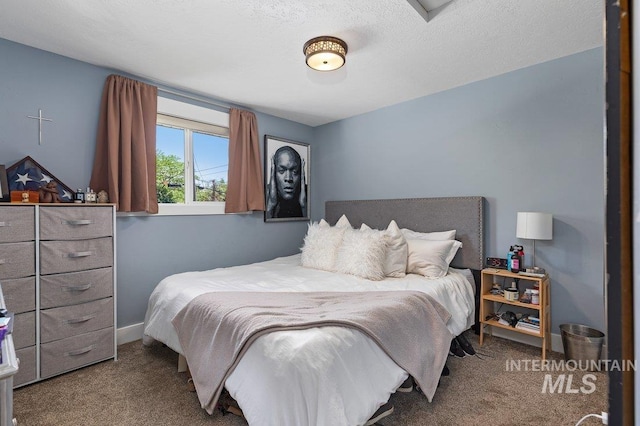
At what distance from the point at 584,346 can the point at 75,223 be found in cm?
391

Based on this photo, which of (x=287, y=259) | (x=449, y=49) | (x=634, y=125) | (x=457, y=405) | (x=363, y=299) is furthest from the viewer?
(x=287, y=259)

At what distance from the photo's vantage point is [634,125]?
443 millimetres

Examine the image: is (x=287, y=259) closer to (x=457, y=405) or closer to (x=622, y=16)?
(x=457, y=405)

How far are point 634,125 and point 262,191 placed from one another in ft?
12.0

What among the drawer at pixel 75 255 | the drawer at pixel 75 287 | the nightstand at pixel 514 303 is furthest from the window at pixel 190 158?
the nightstand at pixel 514 303

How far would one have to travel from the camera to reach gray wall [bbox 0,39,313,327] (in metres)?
2.37

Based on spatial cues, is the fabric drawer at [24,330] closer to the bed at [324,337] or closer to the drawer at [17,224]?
the drawer at [17,224]

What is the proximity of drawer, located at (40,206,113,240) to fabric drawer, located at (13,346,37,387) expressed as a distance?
0.77m

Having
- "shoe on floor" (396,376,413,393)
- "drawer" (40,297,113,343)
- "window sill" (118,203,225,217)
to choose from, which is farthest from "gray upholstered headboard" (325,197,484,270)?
"drawer" (40,297,113,343)

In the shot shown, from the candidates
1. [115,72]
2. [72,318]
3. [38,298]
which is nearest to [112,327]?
[72,318]

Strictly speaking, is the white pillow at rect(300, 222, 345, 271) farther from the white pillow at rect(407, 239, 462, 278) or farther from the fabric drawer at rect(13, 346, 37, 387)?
the fabric drawer at rect(13, 346, 37, 387)

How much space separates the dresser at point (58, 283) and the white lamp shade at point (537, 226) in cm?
337

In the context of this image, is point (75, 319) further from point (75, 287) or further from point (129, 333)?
point (129, 333)

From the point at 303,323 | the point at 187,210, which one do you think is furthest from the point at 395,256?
the point at 187,210
